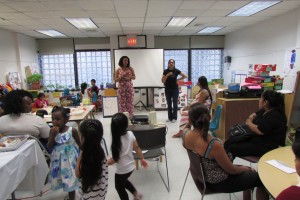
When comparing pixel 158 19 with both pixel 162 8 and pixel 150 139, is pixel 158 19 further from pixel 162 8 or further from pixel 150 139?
pixel 150 139

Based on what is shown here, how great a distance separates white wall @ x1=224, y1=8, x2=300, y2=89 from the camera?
459 centimetres

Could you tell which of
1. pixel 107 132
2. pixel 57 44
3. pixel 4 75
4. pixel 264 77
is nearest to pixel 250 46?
pixel 264 77

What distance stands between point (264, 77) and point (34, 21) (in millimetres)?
5130

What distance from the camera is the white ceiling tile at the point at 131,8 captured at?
3844 millimetres

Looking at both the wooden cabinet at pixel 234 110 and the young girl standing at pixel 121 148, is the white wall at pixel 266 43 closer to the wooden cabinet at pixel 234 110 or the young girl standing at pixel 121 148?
the wooden cabinet at pixel 234 110

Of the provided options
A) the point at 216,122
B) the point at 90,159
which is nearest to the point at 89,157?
the point at 90,159

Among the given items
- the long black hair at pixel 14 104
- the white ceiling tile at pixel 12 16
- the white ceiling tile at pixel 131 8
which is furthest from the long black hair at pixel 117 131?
the white ceiling tile at pixel 12 16

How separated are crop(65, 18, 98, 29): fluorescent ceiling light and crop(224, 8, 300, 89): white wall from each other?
4470 millimetres

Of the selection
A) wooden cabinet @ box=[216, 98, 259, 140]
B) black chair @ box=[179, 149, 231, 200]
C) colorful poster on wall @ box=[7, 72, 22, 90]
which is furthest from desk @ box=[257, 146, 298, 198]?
colorful poster on wall @ box=[7, 72, 22, 90]

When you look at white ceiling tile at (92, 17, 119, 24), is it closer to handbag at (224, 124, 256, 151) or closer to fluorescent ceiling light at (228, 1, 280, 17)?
fluorescent ceiling light at (228, 1, 280, 17)

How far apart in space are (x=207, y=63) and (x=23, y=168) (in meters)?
7.42

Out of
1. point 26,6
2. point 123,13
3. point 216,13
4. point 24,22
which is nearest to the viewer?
point 26,6

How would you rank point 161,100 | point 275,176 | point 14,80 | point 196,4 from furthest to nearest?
point 161,100, point 14,80, point 196,4, point 275,176

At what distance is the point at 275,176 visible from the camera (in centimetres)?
141
